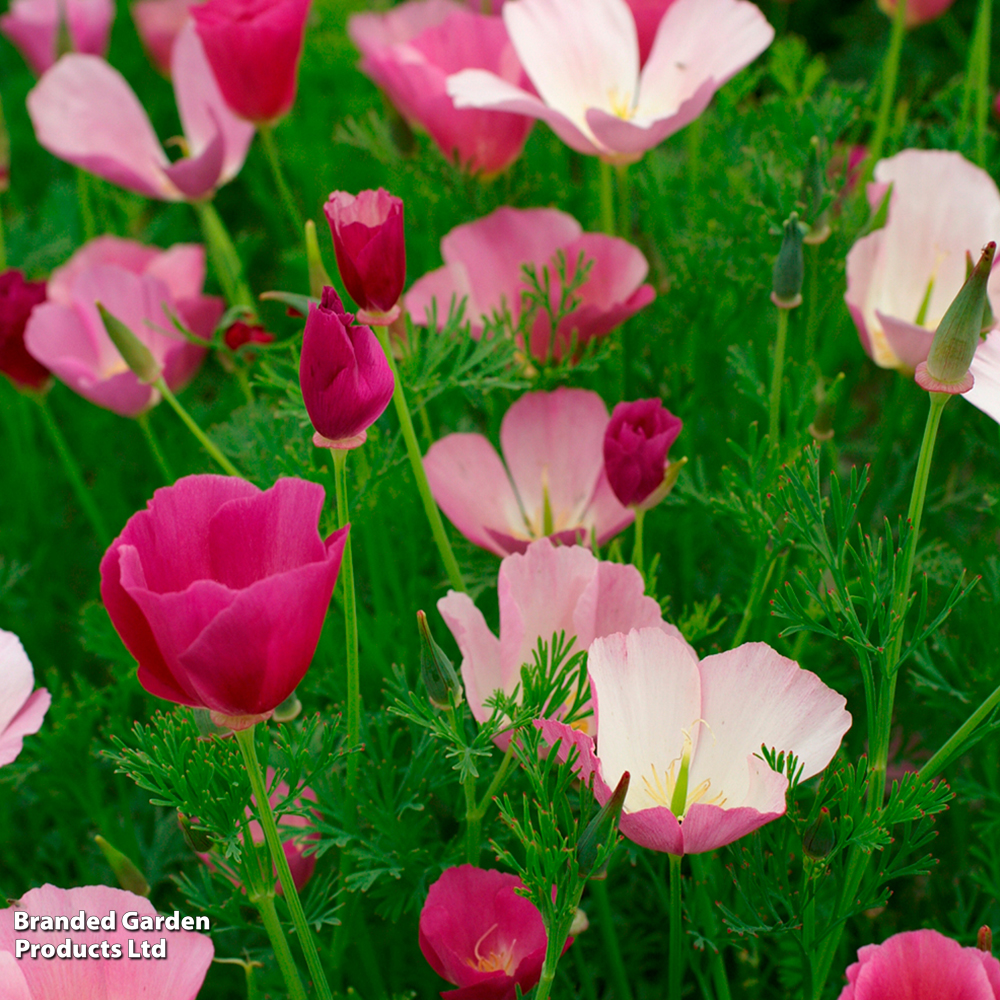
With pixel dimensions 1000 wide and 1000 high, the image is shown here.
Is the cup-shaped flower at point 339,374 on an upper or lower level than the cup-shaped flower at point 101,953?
upper

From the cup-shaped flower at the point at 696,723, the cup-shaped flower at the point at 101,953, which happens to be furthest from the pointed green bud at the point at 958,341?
the cup-shaped flower at the point at 101,953

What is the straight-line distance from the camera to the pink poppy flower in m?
0.64

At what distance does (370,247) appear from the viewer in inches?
18.6

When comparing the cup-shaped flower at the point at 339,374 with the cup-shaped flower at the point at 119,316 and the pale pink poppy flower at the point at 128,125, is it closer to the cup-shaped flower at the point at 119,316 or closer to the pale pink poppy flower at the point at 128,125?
the cup-shaped flower at the point at 119,316

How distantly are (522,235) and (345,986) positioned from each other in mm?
490

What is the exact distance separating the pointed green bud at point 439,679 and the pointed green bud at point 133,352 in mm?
268

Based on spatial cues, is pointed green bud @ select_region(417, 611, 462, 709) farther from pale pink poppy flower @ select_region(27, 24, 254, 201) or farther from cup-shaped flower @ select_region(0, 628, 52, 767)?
pale pink poppy flower @ select_region(27, 24, 254, 201)

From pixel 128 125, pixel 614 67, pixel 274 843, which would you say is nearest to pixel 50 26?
pixel 128 125

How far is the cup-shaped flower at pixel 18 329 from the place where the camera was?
29.0 inches

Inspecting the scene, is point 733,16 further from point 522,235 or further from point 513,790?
point 513,790

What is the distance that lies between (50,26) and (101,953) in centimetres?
98

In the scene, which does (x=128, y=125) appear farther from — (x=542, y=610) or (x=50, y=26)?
(x=542, y=610)

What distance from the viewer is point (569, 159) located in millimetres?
1048

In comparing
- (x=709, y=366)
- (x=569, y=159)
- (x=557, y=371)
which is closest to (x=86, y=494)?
(x=557, y=371)
